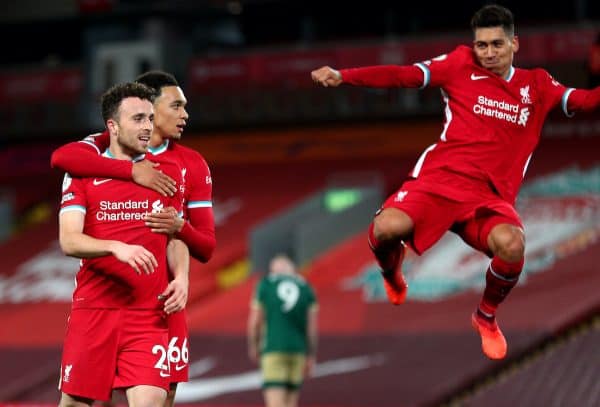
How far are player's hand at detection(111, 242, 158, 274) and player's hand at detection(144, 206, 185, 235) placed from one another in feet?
1.13

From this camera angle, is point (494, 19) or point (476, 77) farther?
point (476, 77)

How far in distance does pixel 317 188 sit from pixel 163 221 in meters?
15.4

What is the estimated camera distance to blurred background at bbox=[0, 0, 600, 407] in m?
14.3

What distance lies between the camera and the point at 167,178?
19.6 feet

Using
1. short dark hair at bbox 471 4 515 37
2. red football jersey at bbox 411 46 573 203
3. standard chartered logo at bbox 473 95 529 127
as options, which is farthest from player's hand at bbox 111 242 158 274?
short dark hair at bbox 471 4 515 37

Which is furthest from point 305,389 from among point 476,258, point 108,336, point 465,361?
point 108,336

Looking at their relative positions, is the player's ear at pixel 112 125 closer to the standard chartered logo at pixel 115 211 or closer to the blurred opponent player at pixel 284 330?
the standard chartered logo at pixel 115 211

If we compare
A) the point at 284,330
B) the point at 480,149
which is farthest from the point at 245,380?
the point at 480,149

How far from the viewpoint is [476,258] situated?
17484 millimetres

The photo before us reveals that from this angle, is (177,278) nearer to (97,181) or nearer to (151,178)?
(151,178)

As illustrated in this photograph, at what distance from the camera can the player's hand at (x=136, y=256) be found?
5523mm

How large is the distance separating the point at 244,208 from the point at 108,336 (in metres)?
15.8

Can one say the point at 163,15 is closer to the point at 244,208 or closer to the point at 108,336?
the point at 244,208

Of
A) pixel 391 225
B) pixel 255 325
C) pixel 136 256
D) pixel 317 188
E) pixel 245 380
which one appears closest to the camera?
pixel 136 256
